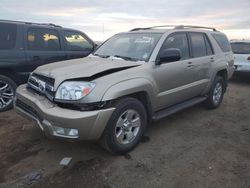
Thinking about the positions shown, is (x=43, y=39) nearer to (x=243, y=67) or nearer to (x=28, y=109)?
(x=28, y=109)

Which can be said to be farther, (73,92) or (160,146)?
(160,146)

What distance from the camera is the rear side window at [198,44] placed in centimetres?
522

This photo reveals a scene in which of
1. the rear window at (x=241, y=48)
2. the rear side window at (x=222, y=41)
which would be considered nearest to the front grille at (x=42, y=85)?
the rear side window at (x=222, y=41)

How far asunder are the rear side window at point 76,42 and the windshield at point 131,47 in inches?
74.0

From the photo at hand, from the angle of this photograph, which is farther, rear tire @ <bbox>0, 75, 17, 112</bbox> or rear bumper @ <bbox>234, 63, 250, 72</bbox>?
rear bumper @ <bbox>234, 63, 250, 72</bbox>

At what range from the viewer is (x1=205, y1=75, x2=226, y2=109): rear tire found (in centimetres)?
589

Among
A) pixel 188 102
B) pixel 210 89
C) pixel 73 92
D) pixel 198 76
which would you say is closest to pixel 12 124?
pixel 73 92

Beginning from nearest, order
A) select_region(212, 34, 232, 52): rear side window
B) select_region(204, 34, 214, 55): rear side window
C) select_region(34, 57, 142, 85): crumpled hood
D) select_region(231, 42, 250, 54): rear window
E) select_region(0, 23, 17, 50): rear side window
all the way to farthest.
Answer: select_region(34, 57, 142, 85): crumpled hood < select_region(0, 23, 17, 50): rear side window < select_region(204, 34, 214, 55): rear side window < select_region(212, 34, 232, 52): rear side window < select_region(231, 42, 250, 54): rear window

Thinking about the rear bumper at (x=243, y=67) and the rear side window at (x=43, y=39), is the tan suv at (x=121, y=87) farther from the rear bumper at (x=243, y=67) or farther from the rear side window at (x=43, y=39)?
the rear bumper at (x=243, y=67)

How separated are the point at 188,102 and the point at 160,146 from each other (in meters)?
1.40

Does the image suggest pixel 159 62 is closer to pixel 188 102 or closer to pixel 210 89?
pixel 188 102

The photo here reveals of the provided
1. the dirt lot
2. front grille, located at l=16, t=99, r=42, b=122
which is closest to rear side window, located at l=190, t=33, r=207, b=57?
the dirt lot

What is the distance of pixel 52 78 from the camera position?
Result: 3568 mm

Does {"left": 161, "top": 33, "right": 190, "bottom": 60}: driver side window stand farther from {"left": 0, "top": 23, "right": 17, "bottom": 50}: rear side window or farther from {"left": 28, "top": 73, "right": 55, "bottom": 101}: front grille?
{"left": 0, "top": 23, "right": 17, "bottom": 50}: rear side window
